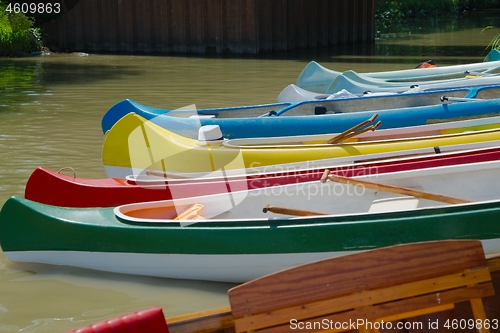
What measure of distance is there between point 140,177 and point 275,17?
1668 cm

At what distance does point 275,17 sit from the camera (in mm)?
22016

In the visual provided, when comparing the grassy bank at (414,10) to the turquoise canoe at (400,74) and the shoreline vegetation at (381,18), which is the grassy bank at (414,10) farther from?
Answer: the turquoise canoe at (400,74)

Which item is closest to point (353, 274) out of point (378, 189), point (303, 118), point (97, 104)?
point (378, 189)

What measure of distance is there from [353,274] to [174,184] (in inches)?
125

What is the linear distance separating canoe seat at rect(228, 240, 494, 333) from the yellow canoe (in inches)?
140

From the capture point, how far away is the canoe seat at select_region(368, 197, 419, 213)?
5.18m

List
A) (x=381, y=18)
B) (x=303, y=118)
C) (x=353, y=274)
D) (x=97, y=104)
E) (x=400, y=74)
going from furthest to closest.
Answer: (x=381, y=18), (x=97, y=104), (x=400, y=74), (x=303, y=118), (x=353, y=274)

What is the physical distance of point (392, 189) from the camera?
5098 mm

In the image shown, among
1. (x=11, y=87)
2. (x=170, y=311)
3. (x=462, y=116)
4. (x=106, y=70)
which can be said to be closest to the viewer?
(x=170, y=311)

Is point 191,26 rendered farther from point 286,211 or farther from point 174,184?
point 286,211

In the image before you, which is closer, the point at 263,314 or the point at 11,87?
the point at 263,314

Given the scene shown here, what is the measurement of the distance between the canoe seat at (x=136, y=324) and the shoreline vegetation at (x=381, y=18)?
1975 centimetres

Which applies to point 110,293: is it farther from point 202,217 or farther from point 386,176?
point 386,176

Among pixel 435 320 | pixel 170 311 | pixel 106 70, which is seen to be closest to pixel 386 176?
pixel 170 311
